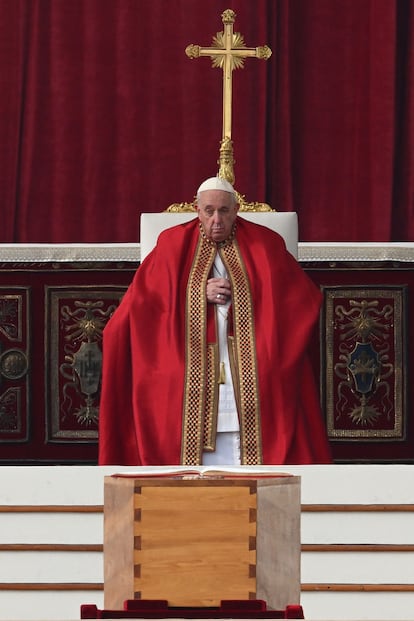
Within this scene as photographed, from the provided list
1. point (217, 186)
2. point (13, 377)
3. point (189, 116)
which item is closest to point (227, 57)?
point (217, 186)

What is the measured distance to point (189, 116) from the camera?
26.9 ft

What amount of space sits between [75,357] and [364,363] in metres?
1.16

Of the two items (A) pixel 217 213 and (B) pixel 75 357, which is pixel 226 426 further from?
(B) pixel 75 357

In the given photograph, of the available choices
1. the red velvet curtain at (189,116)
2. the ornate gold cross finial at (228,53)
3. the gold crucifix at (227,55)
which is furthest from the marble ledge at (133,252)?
the red velvet curtain at (189,116)

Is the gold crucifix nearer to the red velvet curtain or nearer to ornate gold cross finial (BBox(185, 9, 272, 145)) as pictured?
ornate gold cross finial (BBox(185, 9, 272, 145))

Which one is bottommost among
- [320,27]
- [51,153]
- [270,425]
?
[270,425]

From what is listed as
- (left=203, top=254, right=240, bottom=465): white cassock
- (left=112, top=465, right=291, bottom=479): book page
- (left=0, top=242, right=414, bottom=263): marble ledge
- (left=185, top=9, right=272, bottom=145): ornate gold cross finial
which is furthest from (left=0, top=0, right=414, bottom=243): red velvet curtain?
(left=112, top=465, right=291, bottom=479): book page

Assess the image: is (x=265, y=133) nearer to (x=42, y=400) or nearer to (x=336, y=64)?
(x=336, y=64)

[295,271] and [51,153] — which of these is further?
[51,153]

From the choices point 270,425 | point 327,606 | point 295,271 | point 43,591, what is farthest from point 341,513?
point 295,271

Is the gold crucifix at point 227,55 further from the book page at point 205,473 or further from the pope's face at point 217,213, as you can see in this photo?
the book page at point 205,473

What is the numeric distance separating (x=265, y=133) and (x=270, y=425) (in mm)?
3136

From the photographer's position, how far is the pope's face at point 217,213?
540cm

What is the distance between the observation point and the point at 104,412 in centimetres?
536
